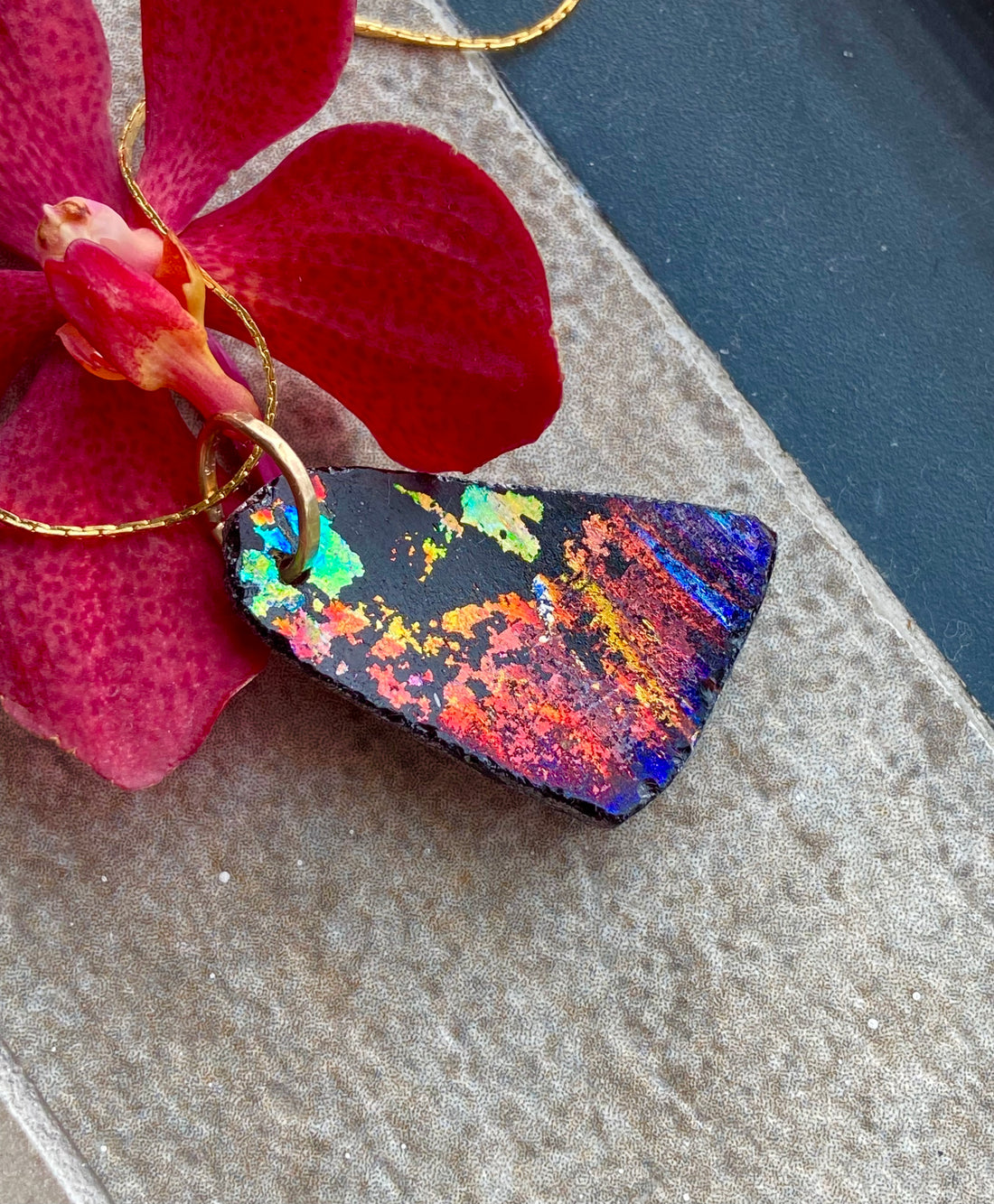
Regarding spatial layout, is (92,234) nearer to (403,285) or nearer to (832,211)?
(403,285)

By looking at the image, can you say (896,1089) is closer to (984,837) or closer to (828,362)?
(984,837)

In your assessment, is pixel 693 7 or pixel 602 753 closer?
pixel 602 753

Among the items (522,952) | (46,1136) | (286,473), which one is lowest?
(46,1136)

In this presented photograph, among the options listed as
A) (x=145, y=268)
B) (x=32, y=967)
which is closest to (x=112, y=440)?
(x=145, y=268)

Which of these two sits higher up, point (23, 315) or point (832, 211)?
point (832, 211)

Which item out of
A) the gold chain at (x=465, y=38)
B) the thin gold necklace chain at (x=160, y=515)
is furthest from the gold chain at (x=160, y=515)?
the gold chain at (x=465, y=38)

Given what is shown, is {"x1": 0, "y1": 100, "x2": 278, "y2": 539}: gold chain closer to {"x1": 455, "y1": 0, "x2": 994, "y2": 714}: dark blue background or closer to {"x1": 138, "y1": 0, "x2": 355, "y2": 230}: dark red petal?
{"x1": 138, "y1": 0, "x2": 355, "y2": 230}: dark red petal

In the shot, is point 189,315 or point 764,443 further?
point 764,443

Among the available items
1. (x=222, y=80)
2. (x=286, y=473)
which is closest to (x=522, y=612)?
(x=286, y=473)
